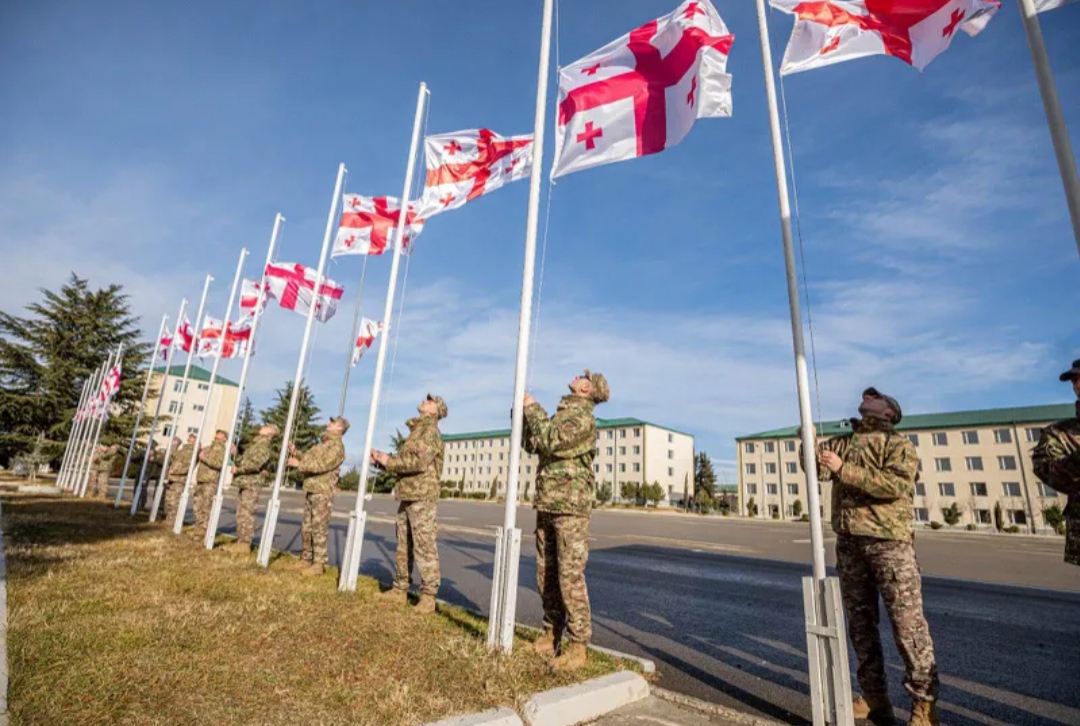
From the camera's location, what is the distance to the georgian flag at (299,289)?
1238 centimetres

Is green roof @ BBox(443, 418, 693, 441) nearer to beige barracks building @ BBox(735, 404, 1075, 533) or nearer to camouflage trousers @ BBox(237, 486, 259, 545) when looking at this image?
beige barracks building @ BBox(735, 404, 1075, 533)

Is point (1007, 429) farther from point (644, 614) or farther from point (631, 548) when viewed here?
point (644, 614)

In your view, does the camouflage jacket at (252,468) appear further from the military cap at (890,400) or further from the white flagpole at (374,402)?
the military cap at (890,400)

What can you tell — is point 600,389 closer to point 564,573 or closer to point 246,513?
point 564,573

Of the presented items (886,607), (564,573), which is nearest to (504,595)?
(564,573)

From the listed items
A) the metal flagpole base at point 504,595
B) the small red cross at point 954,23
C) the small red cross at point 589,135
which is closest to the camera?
the small red cross at point 954,23

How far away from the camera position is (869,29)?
16.2 feet

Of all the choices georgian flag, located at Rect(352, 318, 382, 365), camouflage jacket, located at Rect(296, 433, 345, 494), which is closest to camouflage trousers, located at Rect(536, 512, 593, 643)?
camouflage jacket, located at Rect(296, 433, 345, 494)

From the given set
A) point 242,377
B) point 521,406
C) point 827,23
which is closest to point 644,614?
point 521,406

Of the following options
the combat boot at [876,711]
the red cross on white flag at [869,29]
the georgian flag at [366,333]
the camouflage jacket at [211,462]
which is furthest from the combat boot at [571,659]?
the camouflage jacket at [211,462]

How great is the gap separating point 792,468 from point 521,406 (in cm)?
7933

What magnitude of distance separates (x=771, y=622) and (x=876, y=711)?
3.63 m

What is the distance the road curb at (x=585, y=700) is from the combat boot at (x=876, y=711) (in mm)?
1540

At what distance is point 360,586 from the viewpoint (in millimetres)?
7668
